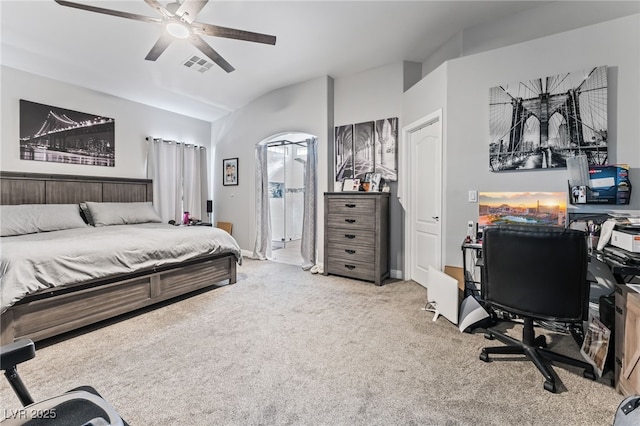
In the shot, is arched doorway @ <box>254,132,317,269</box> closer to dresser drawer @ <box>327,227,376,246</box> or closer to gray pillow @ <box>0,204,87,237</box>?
dresser drawer @ <box>327,227,376,246</box>

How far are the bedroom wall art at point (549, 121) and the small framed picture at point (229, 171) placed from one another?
174 inches

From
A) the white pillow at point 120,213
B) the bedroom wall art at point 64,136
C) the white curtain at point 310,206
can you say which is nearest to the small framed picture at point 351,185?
the white curtain at point 310,206

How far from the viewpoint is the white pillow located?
12.8ft

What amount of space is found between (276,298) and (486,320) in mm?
2082

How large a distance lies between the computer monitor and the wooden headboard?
5064 mm

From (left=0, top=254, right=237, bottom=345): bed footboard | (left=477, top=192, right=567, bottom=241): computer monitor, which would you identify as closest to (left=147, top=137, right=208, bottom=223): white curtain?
(left=0, top=254, right=237, bottom=345): bed footboard

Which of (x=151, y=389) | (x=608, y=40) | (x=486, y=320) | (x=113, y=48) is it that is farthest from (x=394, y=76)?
(x=151, y=389)

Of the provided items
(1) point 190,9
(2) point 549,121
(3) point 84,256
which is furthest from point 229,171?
(2) point 549,121

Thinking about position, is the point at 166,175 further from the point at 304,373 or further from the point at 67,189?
the point at 304,373

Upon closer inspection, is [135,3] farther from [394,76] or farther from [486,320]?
[486,320]

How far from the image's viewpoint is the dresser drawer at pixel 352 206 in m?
3.79

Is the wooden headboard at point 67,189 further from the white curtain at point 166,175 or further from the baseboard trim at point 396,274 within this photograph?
the baseboard trim at point 396,274

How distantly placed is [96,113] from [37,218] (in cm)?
188

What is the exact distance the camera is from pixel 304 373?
1867 mm
